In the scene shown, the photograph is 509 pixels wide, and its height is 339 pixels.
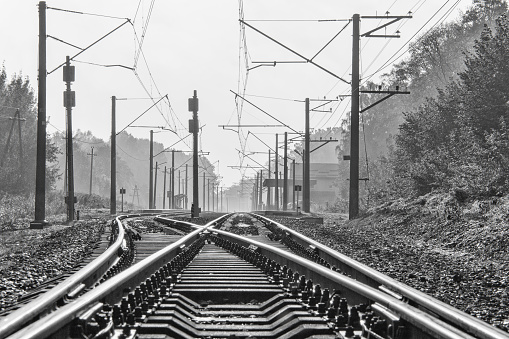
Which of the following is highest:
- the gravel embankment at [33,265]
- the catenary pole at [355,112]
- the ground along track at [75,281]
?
the catenary pole at [355,112]

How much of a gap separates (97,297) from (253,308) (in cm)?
170

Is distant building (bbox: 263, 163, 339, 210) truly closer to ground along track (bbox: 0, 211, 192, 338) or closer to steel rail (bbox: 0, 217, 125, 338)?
ground along track (bbox: 0, 211, 192, 338)

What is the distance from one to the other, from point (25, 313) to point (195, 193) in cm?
3033

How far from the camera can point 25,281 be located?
8523 mm

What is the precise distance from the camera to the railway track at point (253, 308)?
4.28 meters

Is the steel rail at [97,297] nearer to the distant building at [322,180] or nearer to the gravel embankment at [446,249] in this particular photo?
the gravel embankment at [446,249]

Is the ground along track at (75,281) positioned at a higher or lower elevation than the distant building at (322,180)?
lower

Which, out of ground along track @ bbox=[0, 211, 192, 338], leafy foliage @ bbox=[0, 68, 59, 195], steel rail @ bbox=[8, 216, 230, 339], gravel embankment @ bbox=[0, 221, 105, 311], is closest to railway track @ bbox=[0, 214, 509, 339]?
steel rail @ bbox=[8, 216, 230, 339]

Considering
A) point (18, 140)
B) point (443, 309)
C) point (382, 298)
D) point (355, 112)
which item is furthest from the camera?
point (18, 140)

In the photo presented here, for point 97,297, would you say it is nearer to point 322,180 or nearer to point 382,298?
point 382,298

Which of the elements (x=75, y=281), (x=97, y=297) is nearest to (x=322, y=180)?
(x=75, y=281)

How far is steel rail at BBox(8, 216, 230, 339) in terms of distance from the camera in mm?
3755

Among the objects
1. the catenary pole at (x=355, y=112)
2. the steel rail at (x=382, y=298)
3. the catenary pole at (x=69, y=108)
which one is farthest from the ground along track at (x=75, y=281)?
the catenary pole at (x=69, y=108)

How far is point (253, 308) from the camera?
20.5ft
